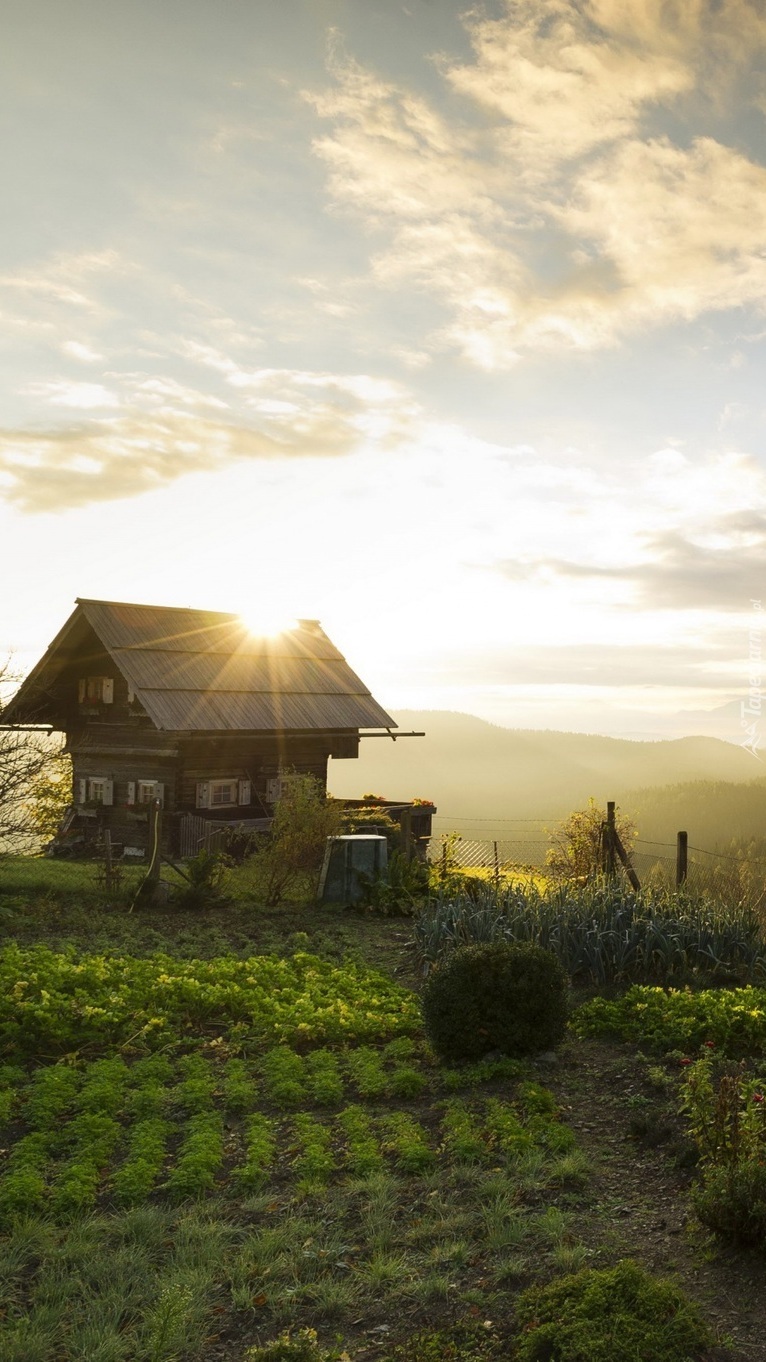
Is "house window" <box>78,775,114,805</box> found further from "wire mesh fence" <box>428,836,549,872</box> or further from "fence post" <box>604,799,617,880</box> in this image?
"fence post" <box>604,799,617,880</box>

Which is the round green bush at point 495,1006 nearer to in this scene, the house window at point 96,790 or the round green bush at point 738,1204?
the round green bush at point 738,1204

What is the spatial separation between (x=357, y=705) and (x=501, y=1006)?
75.8 ft

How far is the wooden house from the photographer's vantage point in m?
Result: 27.5

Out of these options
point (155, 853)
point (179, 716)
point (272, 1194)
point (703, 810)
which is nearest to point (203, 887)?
point (155, 853)

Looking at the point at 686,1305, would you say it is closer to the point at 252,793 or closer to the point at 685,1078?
the point at 685,1078

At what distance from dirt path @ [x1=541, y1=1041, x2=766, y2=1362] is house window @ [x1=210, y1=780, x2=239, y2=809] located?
1945 centimetres

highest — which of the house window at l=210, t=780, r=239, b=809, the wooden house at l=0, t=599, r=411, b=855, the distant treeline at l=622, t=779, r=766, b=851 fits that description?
the wooden house at l=0, t=599, r=411, b=855

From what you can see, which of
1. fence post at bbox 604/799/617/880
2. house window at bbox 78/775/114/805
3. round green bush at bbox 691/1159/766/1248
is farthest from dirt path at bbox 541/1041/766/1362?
house window at bbox 78/775/114/805

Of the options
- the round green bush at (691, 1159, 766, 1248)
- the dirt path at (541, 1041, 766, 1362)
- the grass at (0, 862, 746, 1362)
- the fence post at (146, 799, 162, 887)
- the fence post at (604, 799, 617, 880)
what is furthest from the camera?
the fence post at (604, 799, 617, 880)

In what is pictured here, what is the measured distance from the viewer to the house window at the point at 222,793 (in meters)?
28.3

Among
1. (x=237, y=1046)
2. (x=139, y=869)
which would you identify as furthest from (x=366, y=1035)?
(x=139, y=869)

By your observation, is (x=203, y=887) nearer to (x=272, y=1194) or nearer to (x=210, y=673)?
(x=210, y=673)

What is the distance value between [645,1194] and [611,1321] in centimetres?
227

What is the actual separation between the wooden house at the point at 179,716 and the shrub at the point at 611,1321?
20801mm
